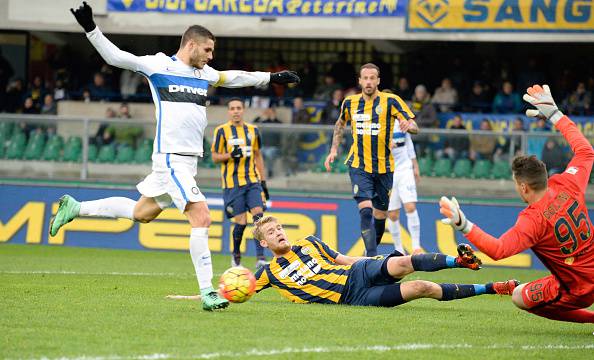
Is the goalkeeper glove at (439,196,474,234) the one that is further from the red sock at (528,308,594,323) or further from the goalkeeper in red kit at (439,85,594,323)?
the red sock at (528,308,594,323)

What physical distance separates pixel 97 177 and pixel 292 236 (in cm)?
379

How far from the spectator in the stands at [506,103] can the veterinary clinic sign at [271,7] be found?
109 inches

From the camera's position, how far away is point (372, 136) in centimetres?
1366

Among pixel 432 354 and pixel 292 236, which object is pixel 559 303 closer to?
pixel 432 354

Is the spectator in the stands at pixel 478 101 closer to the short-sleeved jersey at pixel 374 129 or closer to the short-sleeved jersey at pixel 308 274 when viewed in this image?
the short-sleeved jersey at pixel 374 129

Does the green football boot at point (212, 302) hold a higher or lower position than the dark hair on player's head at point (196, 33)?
lower

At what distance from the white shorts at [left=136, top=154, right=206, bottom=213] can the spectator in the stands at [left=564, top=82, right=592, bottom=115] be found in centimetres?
1451

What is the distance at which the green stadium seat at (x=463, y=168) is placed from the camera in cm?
1772

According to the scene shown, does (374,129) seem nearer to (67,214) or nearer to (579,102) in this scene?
(67,214)

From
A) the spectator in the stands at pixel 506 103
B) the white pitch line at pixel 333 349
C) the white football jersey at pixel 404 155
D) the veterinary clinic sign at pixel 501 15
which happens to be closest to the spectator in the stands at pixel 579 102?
the spectator in the stands at pixel 506 103

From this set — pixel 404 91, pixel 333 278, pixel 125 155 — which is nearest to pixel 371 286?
pixel 333 278

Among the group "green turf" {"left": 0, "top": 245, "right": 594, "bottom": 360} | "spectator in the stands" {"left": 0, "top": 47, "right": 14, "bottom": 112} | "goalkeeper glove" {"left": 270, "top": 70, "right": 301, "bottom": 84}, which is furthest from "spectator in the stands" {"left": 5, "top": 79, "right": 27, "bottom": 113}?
"goalkeeper glove" {"left": 270, "top": 70, "right": 301, "bottom": 84}

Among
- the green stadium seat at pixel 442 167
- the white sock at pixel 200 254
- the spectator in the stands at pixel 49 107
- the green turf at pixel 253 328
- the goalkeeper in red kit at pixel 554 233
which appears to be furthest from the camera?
the spectator in the stands at pixel 49 107

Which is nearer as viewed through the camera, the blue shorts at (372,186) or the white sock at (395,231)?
the blue shorts at (372,186)
